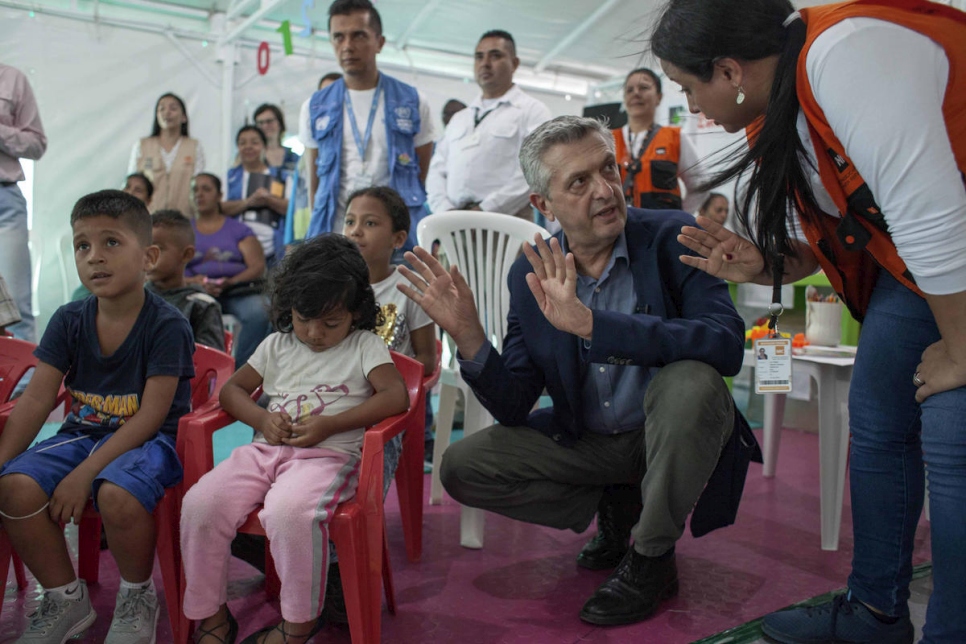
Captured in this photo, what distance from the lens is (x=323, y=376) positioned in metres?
1.76

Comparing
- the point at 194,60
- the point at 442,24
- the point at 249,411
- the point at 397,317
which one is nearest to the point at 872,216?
the point at 249,411

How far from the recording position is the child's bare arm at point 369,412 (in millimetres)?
1632

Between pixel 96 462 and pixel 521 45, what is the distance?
7.31 m

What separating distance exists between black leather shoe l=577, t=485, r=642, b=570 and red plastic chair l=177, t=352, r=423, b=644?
0.71 metres

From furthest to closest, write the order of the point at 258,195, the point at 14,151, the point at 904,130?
the point at 258,195 → the point at 14,151 → the point at 904,130

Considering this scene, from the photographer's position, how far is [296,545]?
141 centimetres

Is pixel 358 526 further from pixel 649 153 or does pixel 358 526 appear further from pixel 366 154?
pixel 649 153

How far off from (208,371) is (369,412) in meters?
0.60

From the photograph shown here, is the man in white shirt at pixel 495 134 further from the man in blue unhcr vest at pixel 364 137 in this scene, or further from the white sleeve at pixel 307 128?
the white sleeve at pixel 307 128

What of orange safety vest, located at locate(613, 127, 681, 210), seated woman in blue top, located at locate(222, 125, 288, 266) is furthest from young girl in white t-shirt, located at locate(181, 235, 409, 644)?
seated woman in blue top, located at locate(222, 125, 288, 266)

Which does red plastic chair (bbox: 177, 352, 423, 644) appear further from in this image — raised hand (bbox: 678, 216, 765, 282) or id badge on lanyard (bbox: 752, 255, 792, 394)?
id badge on lanyard (bbox: 752, 255, 792, 394)

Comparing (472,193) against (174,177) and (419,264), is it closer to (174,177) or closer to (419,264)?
(419,264)

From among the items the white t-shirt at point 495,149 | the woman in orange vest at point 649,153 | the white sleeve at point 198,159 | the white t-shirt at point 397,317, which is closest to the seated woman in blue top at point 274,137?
the white sleeve at point 198,159

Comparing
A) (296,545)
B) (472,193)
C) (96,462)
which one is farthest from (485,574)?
(472,193)
